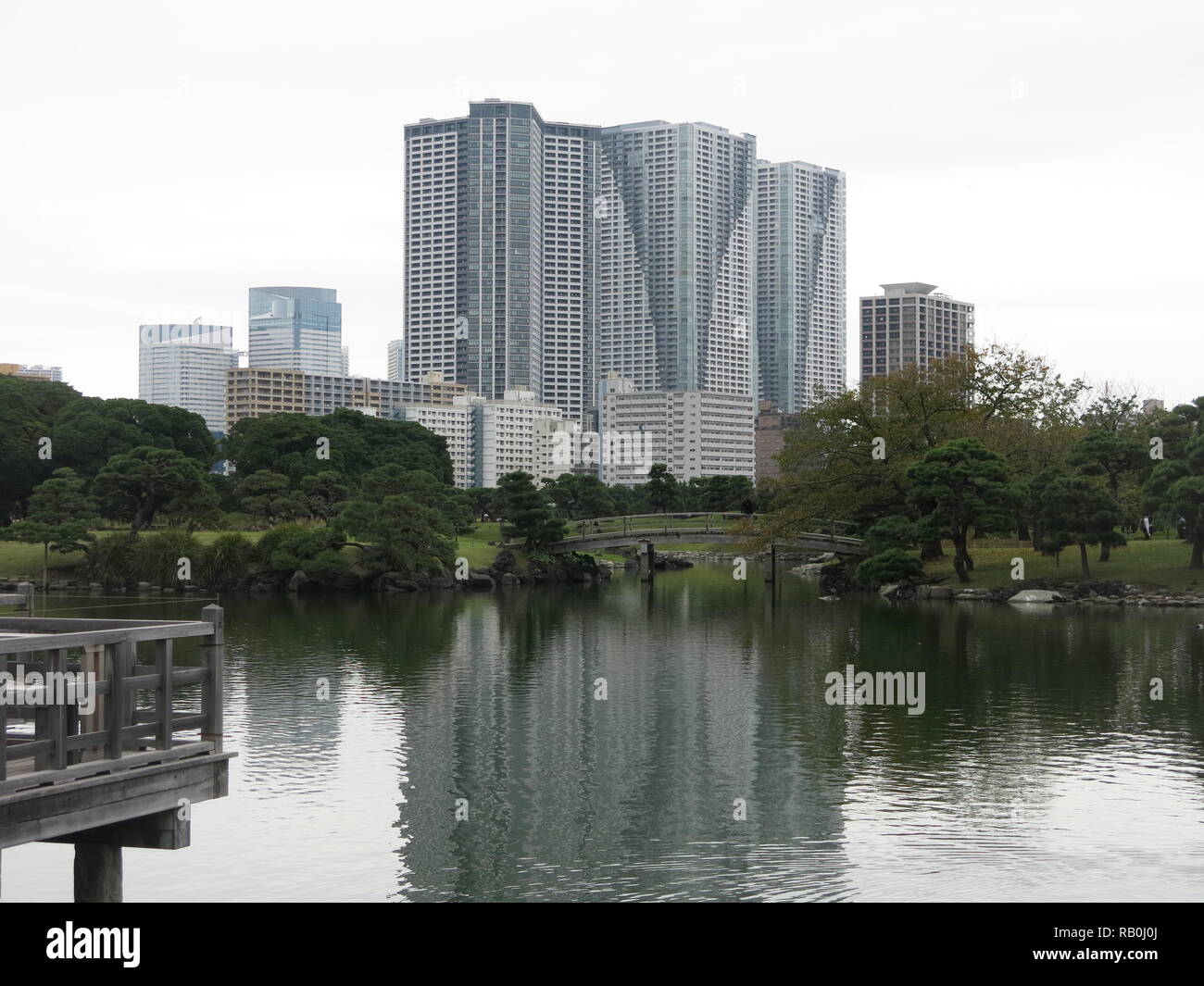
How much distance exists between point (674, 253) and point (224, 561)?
460 feet

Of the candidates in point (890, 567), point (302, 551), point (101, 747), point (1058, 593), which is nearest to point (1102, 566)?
point (1058, 593)

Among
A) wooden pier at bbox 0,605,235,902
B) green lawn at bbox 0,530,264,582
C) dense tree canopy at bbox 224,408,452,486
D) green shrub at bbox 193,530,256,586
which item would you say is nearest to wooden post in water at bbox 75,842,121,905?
wooden pier at bbox 0,605,235,902

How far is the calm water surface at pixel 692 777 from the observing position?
13.8 m

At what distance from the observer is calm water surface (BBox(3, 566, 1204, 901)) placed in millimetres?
13828

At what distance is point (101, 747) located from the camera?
9.31 metres

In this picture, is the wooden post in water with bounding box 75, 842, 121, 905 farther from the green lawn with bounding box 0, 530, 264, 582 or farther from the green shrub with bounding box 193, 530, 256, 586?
the green lawn with bounding box 0, 530, 264, 582

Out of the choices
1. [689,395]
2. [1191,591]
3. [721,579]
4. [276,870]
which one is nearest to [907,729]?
[276,870]

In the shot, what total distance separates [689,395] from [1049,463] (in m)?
122

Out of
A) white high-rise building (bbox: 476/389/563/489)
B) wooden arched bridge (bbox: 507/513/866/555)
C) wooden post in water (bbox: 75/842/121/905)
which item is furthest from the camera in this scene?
white high-rise building (bbox: 476/389/563/489)

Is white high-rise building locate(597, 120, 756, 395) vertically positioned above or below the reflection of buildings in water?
above

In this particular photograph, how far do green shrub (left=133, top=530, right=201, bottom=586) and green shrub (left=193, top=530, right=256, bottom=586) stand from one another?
43 cm

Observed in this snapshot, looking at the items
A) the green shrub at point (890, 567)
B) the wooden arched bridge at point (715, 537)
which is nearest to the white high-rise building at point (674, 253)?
the wooden arched bridge at point (715, 537)

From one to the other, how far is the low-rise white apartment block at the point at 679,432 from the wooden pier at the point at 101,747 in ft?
537

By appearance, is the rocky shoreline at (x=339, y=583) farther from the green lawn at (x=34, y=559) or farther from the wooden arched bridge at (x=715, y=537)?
the wooden arched bridge at (x=715, y=537)
